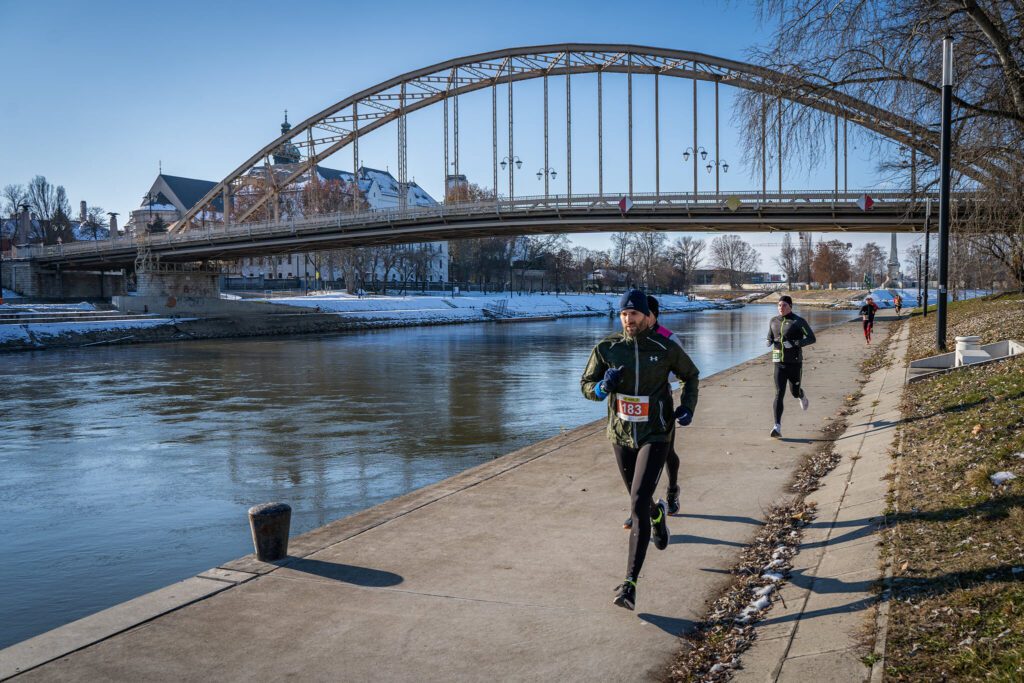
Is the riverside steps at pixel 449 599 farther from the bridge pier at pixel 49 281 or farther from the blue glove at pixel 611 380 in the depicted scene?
the bridge pier at pixel 49 281

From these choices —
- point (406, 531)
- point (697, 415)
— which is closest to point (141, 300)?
point (697, 415)

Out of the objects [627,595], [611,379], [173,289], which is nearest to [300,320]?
[173,289]

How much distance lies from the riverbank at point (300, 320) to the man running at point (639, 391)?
38.5m

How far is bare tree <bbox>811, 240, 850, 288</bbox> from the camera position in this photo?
477 ft

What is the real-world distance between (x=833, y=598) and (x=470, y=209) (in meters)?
41.6

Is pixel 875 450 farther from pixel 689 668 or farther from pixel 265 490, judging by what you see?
pixel 265 490

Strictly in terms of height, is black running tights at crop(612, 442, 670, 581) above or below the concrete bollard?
above

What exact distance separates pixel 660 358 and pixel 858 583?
1.88m

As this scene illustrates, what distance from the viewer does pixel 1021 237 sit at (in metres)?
15.2

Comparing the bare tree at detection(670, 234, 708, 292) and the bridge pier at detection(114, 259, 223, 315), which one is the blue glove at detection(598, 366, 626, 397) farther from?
the bare tree at detection(670, 234, 708, 292)

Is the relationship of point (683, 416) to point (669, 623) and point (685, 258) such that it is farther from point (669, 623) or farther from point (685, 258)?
point (685, 258)

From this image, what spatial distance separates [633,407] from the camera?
5.57m

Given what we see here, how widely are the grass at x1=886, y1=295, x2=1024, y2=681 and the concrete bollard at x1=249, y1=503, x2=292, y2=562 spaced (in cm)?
404

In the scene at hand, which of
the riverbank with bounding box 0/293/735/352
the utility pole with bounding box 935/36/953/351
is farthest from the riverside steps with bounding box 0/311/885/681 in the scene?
the riverbank with bounding box 0/293/735/352
